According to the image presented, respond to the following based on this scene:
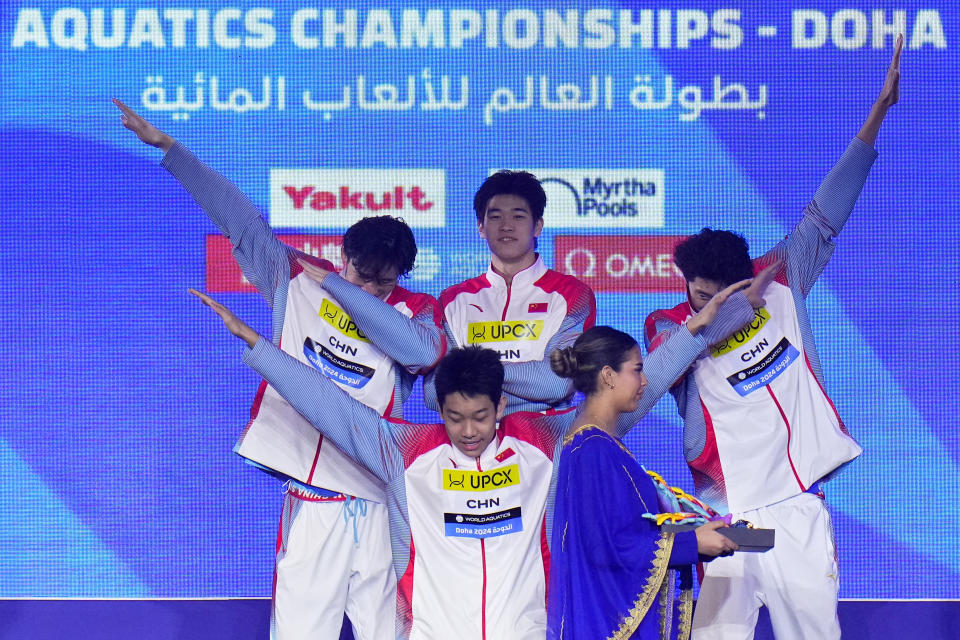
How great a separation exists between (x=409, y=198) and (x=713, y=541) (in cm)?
251

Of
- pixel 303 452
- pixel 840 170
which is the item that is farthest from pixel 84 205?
pixel 840 170

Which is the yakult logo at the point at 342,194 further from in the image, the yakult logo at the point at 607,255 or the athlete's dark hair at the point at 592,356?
the athlete's dark hair at the point at 592,356

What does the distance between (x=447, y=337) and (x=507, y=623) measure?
0.88 metres

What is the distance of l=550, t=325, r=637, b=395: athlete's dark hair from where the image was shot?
102 inches

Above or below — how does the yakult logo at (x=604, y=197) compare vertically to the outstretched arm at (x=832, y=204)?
above

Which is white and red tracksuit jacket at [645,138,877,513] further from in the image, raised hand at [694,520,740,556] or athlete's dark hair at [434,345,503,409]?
raised hand at [694,520,740,556]

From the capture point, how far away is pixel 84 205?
4.65 m

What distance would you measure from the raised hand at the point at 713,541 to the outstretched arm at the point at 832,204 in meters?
1.05

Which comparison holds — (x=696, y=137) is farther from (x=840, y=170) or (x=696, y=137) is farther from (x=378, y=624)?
(x=378, y=624)

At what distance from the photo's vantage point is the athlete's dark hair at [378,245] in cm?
309

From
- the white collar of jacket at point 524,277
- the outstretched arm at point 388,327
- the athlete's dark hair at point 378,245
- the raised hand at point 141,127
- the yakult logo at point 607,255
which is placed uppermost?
the raised hand at point 141,127

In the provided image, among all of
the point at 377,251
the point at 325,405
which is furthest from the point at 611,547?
the point at 377,251

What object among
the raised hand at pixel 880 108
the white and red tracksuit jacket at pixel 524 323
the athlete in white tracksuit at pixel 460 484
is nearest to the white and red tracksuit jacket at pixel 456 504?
the athlete in white tracksuit at pixel 460 484

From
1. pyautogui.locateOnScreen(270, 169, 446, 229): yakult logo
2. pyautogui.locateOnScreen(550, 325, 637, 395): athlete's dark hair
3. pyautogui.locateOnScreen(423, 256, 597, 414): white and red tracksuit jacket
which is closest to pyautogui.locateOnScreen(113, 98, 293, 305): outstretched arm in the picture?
pyautogui.locateOnScreen(423, 256, 597, 414): white and red tracksuit jacket
